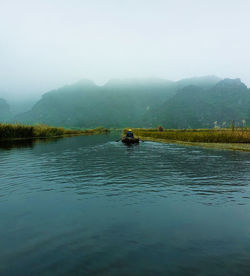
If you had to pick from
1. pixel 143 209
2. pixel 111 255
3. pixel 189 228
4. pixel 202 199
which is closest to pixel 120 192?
pixel 143 209

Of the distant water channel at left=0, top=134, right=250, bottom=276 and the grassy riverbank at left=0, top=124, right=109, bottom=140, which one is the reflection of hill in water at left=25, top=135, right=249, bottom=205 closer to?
the distant water channel at left=0, top=134, right=250, bottom=276

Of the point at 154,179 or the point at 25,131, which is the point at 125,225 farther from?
the point at 25,131

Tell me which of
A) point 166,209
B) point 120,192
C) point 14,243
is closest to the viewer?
point 14,243

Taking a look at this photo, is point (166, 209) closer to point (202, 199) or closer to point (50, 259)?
point (202, 199)

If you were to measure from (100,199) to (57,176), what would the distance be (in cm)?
767

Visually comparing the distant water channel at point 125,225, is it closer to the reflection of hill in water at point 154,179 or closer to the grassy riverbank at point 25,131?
the reflection of hill in water at point 154,179

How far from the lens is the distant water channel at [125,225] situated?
21.4 ft

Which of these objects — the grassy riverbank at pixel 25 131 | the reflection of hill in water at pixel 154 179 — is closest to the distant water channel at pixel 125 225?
the reflection of hill in water at pixel 154 179

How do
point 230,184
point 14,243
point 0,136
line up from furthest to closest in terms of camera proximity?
point 0,136 → point 230,184 → point 14,243

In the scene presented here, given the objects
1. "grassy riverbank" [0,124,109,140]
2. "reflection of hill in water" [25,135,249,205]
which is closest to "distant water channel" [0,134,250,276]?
"reflection of hill in water" [25,135,249,205]

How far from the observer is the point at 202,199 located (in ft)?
40.8

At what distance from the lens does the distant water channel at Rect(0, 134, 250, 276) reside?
6520 millimetres

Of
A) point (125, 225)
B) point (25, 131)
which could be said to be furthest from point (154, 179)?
point (25, 131)

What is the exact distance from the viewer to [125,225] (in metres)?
9.20
